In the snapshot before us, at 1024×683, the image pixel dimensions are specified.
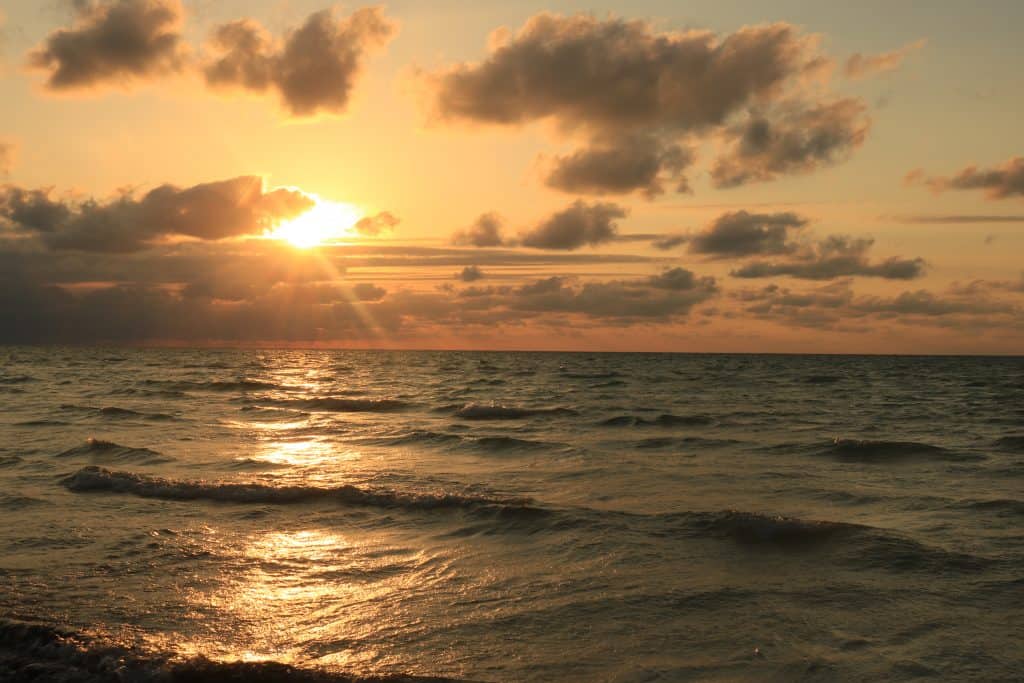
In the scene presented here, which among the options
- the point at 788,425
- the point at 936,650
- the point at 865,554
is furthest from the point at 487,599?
the point at 788,425

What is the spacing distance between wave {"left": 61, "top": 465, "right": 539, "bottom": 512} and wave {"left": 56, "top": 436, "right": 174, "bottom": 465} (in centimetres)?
303

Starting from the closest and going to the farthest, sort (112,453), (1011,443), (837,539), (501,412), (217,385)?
(837,539), (112,453), (1011,443), (501,412), (217,385)

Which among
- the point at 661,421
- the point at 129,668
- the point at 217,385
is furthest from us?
the point at 217,385

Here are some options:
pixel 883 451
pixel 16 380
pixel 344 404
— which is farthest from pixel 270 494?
pixel 16 380

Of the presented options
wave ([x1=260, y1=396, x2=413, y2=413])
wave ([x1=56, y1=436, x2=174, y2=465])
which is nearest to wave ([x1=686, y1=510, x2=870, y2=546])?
wave ([x1=56, y1=436, x2=174, y2=465])

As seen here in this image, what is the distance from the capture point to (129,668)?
7.48 meters

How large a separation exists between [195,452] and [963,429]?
28378 mm

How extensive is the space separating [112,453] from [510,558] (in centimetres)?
1455

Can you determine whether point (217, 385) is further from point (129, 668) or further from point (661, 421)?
point (129, 668)

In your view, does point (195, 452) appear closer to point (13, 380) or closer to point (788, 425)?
point (788, 425)

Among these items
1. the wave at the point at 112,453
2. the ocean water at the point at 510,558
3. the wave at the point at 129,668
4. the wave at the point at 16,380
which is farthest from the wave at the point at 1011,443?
the wave at the point at 16,380

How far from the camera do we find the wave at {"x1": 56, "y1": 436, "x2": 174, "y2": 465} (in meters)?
20.4

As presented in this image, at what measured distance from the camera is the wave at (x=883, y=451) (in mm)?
22375

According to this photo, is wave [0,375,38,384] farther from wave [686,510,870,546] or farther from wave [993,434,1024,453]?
wave [993,434,1024,453]
